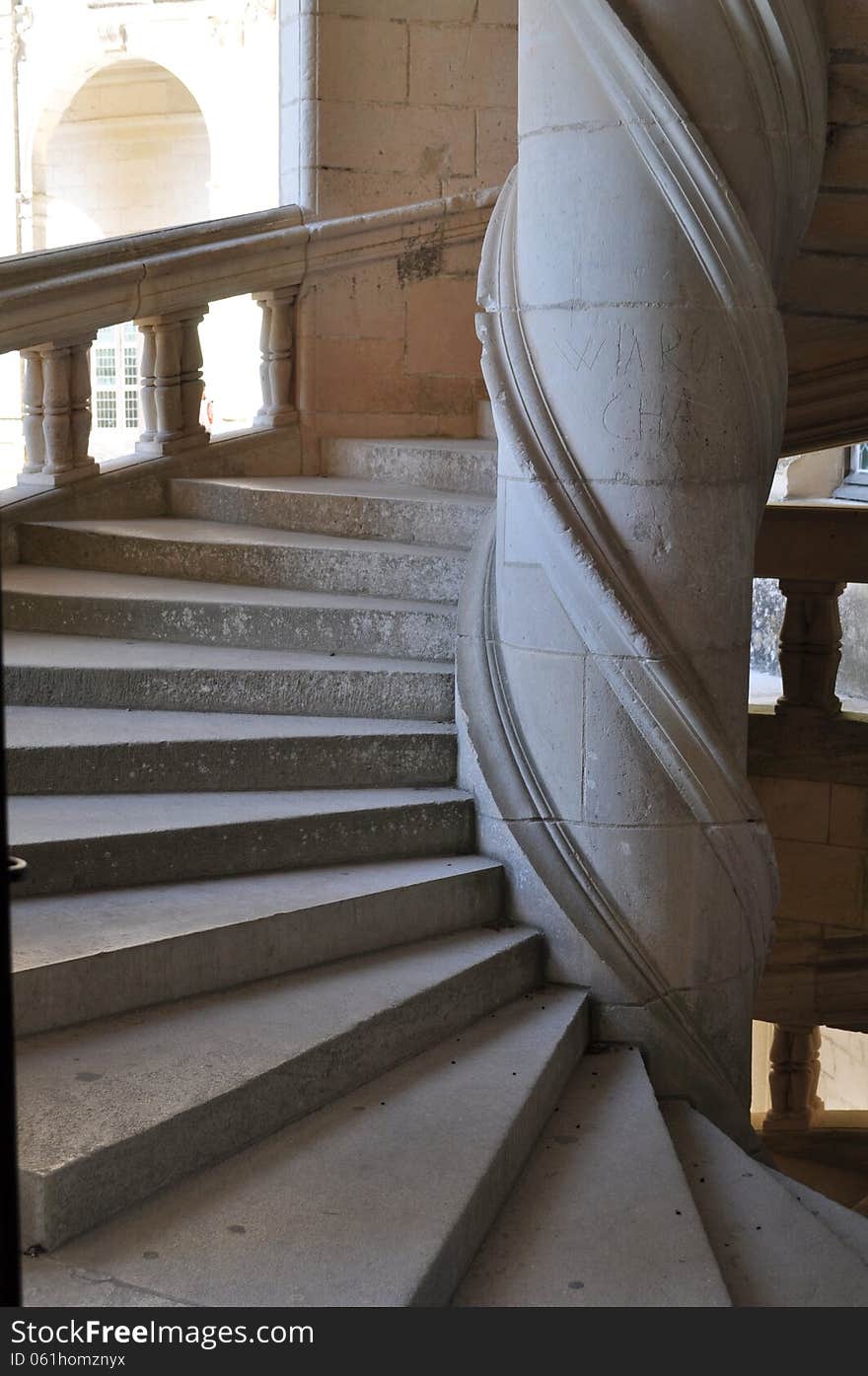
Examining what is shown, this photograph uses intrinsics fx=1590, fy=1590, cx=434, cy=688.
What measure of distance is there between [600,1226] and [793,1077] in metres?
5.44

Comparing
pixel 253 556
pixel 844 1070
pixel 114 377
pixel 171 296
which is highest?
pixel 114 377

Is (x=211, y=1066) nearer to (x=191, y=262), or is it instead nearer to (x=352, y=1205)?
(x=352, y=1205)

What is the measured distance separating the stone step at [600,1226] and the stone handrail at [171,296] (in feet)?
8.34

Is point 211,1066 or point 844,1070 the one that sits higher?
point 211,1066

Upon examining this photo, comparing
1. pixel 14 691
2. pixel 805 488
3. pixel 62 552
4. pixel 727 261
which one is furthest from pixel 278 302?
pixel 805 488

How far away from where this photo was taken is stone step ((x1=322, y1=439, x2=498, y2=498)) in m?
4.73

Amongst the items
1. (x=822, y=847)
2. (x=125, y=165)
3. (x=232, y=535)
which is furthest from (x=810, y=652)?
(x=125, y=165)

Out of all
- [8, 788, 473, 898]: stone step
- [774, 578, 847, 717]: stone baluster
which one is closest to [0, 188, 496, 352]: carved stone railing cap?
[8, 788, 473, 898]: stone step

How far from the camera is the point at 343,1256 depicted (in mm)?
2260

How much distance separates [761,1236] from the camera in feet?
9.25

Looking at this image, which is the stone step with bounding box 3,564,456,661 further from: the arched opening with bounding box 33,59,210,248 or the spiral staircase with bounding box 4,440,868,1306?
the arched opening with bounding box 33,59,210,248

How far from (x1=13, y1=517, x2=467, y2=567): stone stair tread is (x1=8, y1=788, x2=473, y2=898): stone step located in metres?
0.90

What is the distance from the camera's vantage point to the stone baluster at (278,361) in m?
5.30
